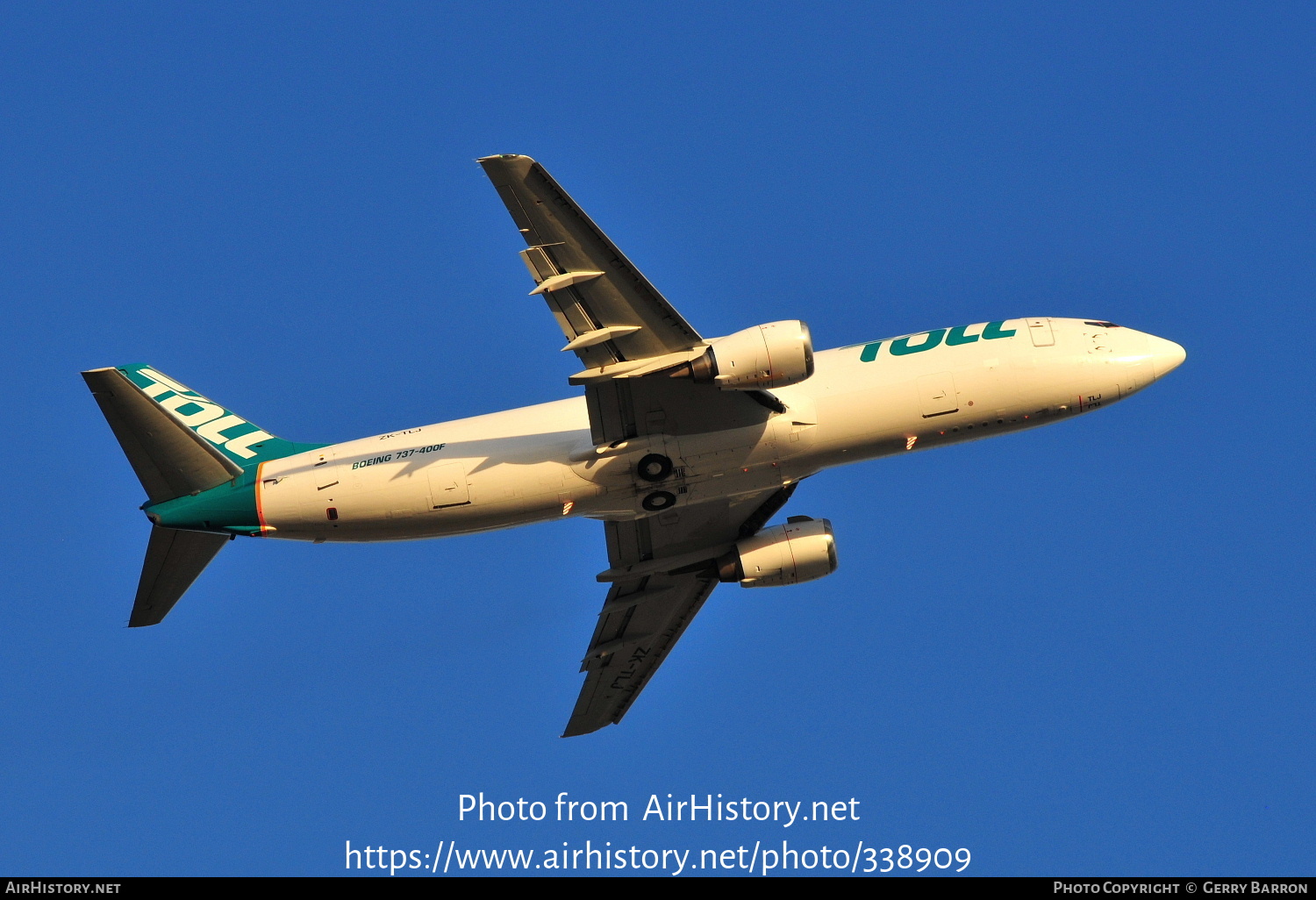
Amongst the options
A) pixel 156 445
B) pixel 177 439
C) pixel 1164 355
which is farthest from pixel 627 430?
pixel 1164 355

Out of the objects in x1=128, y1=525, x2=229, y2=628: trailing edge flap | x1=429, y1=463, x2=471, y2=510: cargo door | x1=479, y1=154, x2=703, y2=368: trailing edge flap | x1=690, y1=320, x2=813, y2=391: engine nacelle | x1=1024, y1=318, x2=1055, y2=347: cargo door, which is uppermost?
x1=1024, y1=318, x2=1055, y2=347: cargo door

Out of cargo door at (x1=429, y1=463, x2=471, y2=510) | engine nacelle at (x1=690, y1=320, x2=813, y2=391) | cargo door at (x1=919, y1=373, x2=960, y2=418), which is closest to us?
A: engine nacelle at (x1=690, y1=320, x2=813, y2=391)

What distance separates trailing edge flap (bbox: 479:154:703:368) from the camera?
30562mm

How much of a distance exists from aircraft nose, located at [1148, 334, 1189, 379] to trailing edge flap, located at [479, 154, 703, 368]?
504 inches

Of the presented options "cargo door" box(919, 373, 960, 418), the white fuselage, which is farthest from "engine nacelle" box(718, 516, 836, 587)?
"cargo door" box(919, 373, 960, 418)

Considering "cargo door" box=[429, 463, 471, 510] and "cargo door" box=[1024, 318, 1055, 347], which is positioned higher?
"cargo door" box=[1024, 318, 1055, 347]

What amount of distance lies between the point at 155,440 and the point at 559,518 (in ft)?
34.7

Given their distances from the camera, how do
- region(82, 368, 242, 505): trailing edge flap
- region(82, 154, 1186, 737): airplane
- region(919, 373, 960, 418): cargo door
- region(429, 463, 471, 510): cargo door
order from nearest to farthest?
1. region(82, 154, 1186, 737): airplane
2. region(82, 368, 242, 505): trailing edge flap
3. region(429, 463, 471, 510): cargo door
4. region(919, 373, 960, 418): cargo door

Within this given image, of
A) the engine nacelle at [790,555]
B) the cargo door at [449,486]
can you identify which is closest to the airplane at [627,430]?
the cargo door at [449,486]

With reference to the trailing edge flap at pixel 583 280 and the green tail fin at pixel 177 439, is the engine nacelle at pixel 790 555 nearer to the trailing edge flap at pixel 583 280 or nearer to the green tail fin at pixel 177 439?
the trailing edge flap at pixel 583 280

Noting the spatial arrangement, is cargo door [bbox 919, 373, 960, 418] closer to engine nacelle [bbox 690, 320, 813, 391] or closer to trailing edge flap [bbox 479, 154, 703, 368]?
engine nacelle [bbox 690, 320, 813, 391]

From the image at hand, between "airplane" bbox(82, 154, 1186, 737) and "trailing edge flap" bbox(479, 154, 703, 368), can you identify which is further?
"airplane" bbox(82, 154, 1186, 737)

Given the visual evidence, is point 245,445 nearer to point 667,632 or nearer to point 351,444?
point 351,444

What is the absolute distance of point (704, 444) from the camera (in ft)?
115
